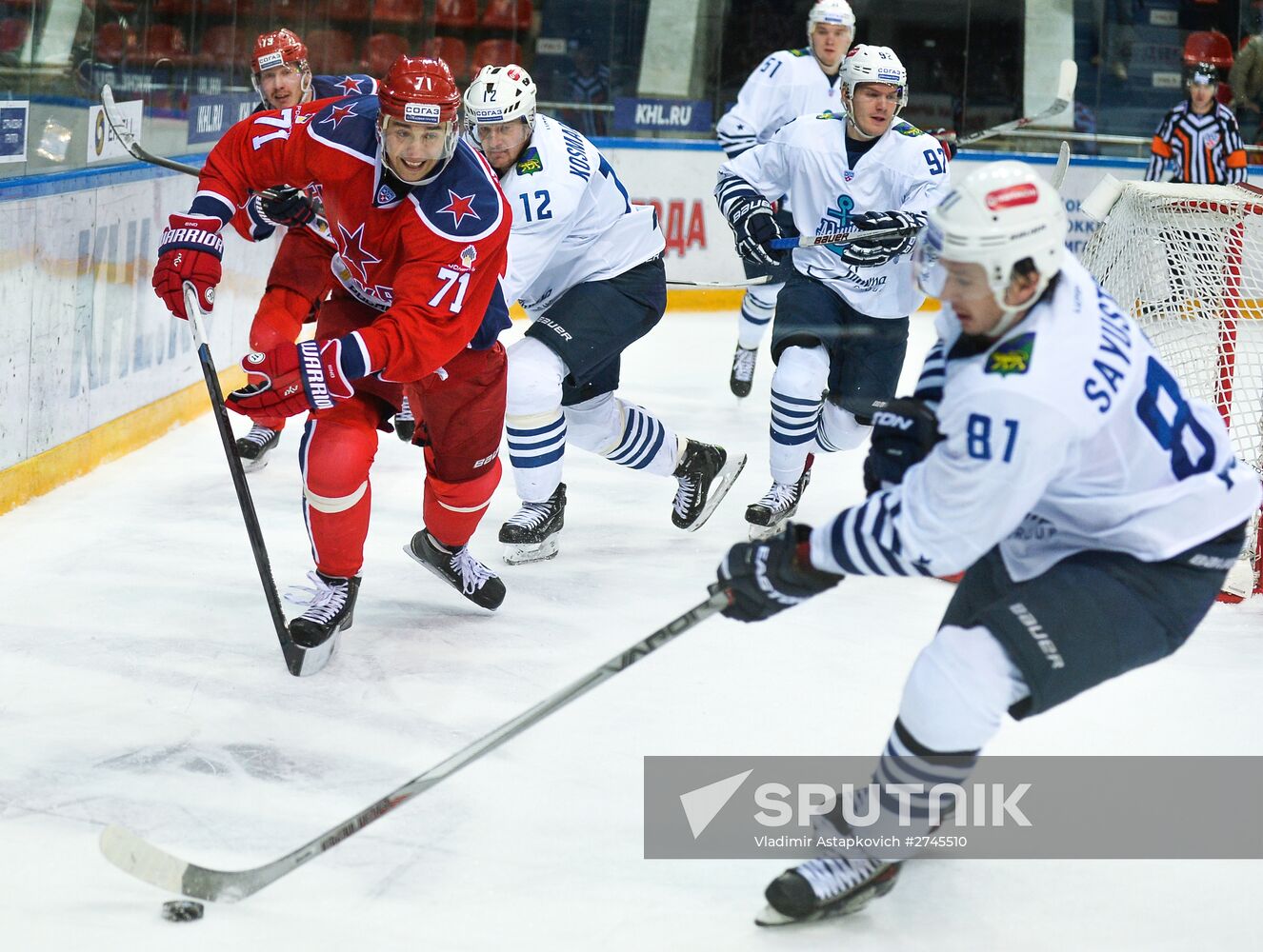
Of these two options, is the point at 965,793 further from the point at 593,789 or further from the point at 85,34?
the point at 85,34

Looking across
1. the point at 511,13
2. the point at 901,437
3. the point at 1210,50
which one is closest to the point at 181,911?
the point at 901,437

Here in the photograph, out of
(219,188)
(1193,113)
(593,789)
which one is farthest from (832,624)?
(1193,113)

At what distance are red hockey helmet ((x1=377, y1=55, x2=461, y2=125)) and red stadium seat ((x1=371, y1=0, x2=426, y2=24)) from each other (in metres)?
5.03

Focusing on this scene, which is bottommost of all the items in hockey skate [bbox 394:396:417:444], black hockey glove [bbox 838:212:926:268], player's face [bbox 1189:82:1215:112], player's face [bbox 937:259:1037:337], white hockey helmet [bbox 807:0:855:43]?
hockey skate [bbox 394:396:417:444]

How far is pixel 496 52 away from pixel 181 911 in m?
6.47

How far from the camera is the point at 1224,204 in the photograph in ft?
11.6

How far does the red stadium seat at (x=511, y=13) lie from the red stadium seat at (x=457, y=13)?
94mm

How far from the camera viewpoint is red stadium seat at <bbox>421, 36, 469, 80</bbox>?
7.66 m

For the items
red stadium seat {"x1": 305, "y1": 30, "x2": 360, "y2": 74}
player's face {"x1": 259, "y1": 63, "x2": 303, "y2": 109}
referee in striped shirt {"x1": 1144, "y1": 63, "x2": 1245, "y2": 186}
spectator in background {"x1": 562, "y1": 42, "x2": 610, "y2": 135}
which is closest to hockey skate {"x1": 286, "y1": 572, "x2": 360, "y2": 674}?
player's face {"x1": 259, "y1": 63, "x2": 303, "y2": 109}

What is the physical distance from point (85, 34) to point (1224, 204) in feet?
9.60

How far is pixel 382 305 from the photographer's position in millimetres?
2932

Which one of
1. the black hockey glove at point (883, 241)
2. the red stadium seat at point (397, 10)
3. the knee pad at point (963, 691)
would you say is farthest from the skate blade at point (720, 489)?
the red stadium seat at point (397, 10)

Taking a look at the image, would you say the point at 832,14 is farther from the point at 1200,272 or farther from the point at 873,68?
the point at 1200,272

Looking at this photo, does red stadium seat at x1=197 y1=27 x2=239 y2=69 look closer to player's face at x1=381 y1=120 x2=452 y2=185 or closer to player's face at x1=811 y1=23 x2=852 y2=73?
player's face at x1=811 y1=23 x2=852 y2=73
